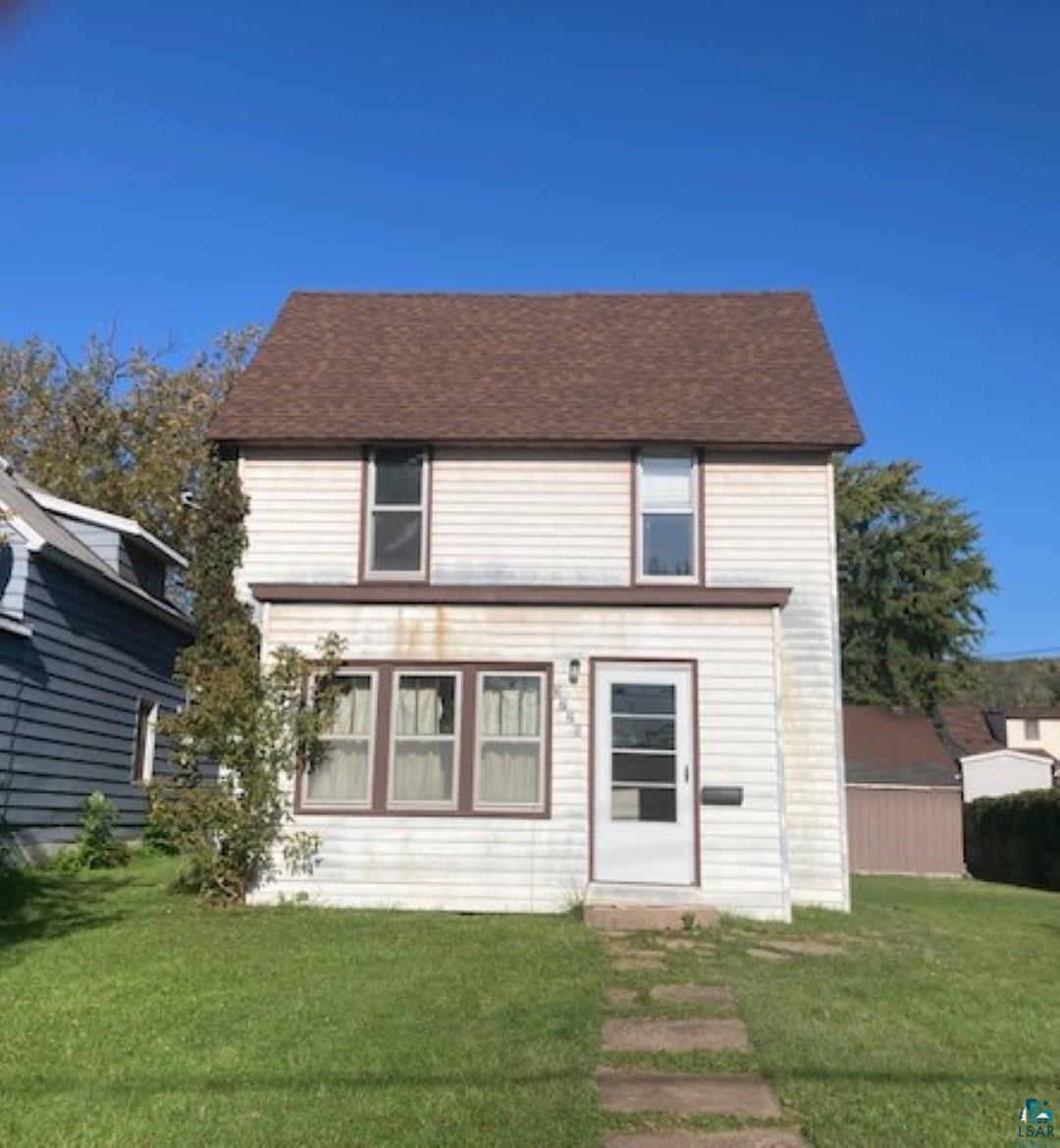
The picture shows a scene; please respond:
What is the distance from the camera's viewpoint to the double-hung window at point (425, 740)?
11969 mm

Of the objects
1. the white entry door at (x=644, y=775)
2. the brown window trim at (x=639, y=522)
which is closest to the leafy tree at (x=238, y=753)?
the white entry door at (x=644, y=775)

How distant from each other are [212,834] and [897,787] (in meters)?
20.0

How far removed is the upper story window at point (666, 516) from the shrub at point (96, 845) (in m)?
7.81

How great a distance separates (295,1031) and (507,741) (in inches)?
226

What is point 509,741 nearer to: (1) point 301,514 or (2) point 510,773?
(2) point 510,773

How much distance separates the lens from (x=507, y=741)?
1205 cm

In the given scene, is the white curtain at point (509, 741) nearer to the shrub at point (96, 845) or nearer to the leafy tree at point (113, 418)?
the shrub at point (96, 845)

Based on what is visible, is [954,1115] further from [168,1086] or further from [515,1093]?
[168,1086]

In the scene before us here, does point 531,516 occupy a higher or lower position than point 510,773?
higher

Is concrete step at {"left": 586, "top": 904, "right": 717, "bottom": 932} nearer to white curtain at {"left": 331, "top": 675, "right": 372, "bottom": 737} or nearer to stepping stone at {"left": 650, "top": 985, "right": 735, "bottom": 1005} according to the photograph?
stepping stone at {"left": 650, "top": 985, "right": 735, "bottom": 1005}

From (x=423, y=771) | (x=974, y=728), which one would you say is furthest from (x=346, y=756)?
(x=974, y=728)

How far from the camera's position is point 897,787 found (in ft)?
90.2

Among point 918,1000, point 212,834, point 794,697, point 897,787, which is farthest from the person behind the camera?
point 897,787

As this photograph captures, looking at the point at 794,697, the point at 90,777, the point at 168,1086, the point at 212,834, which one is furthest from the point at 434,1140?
the point at 90,777
